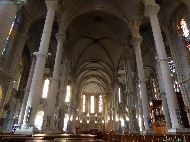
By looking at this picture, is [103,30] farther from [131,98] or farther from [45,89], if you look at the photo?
[45,89]

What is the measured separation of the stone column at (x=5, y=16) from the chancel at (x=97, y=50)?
0.03 meters

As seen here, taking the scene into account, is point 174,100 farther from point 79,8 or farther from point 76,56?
point 76,56

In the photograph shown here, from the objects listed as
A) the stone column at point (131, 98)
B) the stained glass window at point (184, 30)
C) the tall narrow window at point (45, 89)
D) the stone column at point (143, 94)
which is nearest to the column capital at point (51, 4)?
the stone column at point (143, 94)

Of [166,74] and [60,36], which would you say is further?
[60,36]

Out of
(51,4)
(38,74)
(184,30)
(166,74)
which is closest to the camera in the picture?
(166,74)

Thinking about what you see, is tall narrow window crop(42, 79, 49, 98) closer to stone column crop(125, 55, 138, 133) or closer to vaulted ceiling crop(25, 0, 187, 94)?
vaulted ceiling crop(25, 0, 187, 94)

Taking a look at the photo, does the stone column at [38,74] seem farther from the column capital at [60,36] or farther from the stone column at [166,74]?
the stone column at [166,74]

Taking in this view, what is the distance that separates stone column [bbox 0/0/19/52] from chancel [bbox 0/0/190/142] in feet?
0.09

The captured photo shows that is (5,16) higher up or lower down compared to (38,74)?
lower down

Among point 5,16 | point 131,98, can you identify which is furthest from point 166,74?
point 5,16

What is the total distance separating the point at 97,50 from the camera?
98.1 ft

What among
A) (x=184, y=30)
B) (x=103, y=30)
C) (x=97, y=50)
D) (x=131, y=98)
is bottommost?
(x=131, y=98)

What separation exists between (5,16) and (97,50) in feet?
82.3

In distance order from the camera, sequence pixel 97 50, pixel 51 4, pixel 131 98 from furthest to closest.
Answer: pixel 97 50, pixel 131 98, pixel 51 4
